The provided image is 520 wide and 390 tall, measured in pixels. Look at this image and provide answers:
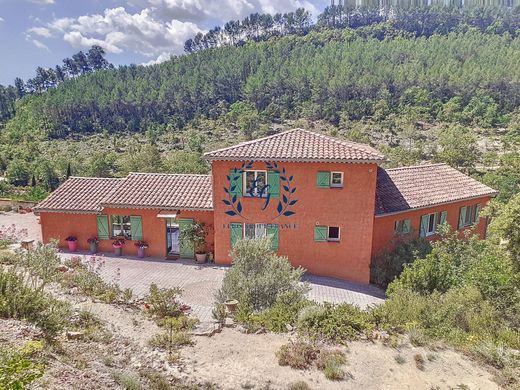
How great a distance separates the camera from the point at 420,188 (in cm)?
2038

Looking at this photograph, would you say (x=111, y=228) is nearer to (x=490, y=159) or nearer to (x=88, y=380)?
(x=88, y=380)

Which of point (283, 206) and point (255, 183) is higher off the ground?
point (255, 183)

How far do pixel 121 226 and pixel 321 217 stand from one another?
33.0 ft

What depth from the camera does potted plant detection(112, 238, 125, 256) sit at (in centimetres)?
1955

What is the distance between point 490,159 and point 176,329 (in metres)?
46.1

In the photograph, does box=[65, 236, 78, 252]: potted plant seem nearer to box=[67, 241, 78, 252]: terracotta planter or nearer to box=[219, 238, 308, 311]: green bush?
box=[67, 241, 78, 252]: terracotta planter

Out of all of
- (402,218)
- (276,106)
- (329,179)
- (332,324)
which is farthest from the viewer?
(276,106)

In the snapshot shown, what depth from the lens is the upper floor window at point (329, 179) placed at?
17.2m

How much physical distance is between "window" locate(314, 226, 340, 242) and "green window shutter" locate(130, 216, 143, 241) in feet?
28.2

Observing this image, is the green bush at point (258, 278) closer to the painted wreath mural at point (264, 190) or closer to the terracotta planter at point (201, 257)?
the painted wreath mural at point (264, 190)

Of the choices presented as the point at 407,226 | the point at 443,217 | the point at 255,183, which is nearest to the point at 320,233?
the point at 255,183

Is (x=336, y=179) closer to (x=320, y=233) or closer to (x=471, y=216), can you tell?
(x=320, y=233)

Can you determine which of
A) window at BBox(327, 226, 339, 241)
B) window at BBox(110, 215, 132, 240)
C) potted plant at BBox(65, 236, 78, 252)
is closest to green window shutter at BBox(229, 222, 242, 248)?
window at BBox(327, 226, 339, 241)

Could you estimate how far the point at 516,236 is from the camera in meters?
11.1
